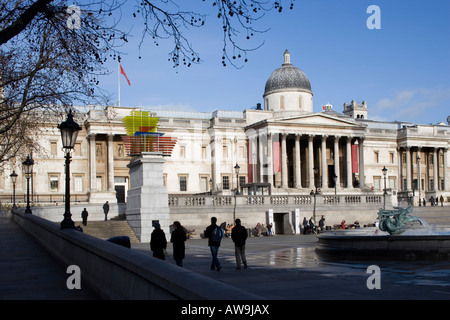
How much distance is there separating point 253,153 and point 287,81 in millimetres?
12213

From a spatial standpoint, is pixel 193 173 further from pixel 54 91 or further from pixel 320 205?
pixel 54 91

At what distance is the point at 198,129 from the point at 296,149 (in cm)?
1315

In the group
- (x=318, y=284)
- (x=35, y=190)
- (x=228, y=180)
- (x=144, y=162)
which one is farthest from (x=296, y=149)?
(x=318, y=284)

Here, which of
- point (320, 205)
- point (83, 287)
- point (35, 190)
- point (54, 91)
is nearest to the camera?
point (83, 287)

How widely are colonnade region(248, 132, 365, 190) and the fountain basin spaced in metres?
47.3

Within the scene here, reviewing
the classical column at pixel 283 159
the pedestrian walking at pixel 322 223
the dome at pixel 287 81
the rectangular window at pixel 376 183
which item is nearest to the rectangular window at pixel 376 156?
the rectangular window at pixel 376 183

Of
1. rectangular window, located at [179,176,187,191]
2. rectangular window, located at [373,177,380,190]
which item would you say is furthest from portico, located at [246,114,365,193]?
rectangular window, located at [179,176,187,191]

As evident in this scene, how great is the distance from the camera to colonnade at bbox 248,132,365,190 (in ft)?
231

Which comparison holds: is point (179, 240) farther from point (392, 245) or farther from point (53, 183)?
point (53, 183)

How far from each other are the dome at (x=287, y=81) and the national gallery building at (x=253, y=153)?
14 cm

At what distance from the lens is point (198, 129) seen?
242ft

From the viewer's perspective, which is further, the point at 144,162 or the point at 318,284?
the point at 144,162

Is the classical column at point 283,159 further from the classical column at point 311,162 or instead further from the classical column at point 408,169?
the classical column at point 408,169

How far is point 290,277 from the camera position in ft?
51.0
